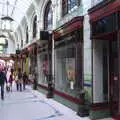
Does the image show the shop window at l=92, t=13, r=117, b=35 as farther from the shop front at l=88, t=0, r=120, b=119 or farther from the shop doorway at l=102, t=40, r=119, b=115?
the shop doorway at l=102, t=40, r=119, b=115

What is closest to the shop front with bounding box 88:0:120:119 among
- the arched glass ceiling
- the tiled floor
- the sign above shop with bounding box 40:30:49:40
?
the tiled floor

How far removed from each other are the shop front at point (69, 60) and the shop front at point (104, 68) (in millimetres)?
1138

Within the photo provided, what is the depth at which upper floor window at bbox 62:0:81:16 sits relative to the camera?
43.2 ft

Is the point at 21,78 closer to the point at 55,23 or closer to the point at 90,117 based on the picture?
the point at 55,23

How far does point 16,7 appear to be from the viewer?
29.3m

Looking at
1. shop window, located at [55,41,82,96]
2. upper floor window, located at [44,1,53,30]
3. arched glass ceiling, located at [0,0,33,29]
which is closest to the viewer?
shop window, located at [55,41,82,96]

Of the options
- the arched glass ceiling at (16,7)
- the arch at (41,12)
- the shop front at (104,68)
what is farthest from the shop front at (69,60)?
Result: the arched glass ceiling at (16,7)

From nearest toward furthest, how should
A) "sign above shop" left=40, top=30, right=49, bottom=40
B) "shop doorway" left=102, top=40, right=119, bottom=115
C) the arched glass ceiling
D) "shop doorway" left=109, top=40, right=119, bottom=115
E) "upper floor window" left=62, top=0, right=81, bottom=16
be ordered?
1. "shop doorway" left=109, top=40, right=119, bottom=115
2. "shop doorway" left=102, top=40, right=119, bottom=115
3. "upper floor window" left=62, top=0, right=81, bottom=16
4. "sign above shop" left=40, top=30, right=49, bottom=40
5. the arched glass ceiling

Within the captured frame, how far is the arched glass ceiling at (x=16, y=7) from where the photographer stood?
2655cm

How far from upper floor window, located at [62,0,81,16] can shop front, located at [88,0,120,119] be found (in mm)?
2728

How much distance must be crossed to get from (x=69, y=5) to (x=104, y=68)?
184 inches

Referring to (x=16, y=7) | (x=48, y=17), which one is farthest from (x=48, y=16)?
(x=16, y=7)

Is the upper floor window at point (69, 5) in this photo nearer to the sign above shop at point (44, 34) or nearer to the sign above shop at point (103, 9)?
the sign above shop at point (44, 34)

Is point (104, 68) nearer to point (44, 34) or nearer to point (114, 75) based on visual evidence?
point (114, 75)
